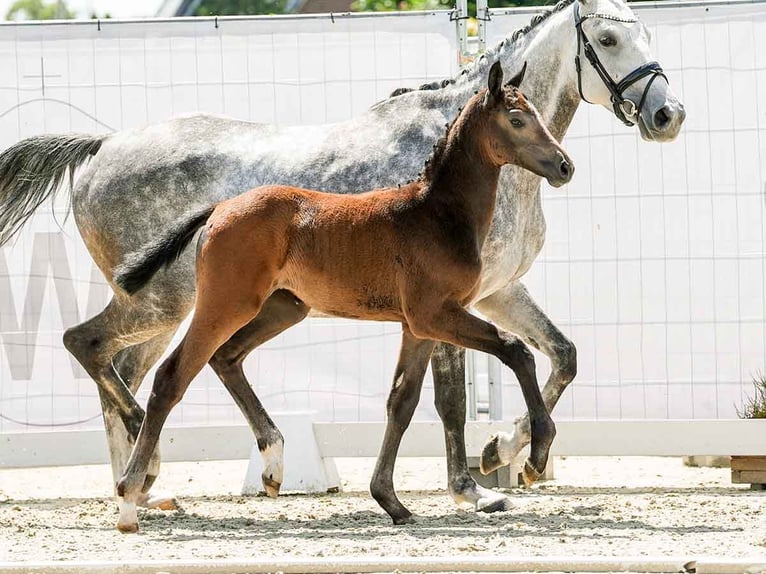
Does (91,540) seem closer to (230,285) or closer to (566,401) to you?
(230,285)

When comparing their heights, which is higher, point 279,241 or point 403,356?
point 279,241

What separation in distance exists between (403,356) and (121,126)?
282cm

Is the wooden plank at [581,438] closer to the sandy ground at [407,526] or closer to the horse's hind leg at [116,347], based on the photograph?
the sandy ground at [407,526]

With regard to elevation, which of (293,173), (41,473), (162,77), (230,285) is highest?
(162,77)

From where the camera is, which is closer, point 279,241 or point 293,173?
point 279,241

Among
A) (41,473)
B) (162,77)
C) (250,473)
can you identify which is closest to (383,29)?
(162,77)

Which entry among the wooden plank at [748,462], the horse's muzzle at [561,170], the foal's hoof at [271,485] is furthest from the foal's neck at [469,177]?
the wooden plank at [748,462]

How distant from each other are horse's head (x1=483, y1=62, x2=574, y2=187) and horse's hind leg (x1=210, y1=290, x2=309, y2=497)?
119 centimetres

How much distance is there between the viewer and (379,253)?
556cm

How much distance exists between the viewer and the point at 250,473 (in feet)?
24.6

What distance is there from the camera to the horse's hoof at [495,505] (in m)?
6.19

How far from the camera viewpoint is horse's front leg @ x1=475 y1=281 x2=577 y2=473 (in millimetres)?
6746

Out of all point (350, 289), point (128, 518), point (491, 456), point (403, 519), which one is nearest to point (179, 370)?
point (128, 518)

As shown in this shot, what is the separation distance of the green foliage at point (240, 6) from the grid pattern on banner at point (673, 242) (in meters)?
30.6
